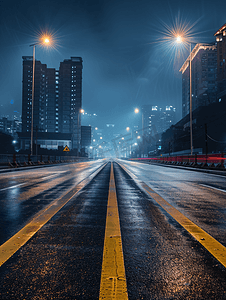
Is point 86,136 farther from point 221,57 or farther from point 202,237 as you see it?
point 202,237

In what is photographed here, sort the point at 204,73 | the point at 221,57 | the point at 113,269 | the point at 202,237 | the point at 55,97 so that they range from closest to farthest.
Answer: the point at 113,269 < the point at 202,237 < the point at 221,57 < the point at 204,73 < the point at 55,97

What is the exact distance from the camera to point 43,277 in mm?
1999

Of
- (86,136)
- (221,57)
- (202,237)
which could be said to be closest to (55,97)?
(86,136)

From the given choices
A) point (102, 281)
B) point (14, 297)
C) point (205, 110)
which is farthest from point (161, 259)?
point (205, 110)

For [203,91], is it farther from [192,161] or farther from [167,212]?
[167,212]

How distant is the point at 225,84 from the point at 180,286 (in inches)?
3651

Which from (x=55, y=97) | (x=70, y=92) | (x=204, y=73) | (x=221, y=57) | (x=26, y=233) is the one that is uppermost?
(x=70, y=92)

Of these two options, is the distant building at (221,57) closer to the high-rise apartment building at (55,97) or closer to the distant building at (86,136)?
the distant building at (86,136)

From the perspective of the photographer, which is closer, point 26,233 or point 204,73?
point 26,233

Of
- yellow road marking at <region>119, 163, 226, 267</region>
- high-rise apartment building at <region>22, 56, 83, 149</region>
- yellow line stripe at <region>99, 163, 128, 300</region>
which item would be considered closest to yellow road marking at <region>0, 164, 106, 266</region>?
yellow line stripe at <region>99, 163, 128, 300</region>

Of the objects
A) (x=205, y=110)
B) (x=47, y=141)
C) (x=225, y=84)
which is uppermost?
(x=225, y=84)

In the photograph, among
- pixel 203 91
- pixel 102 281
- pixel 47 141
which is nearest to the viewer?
pixel 102 281

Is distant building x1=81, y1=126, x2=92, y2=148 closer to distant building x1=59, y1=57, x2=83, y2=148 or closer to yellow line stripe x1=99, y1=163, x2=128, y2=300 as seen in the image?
distant building x1=59, y1=57, x2=83, y2=148

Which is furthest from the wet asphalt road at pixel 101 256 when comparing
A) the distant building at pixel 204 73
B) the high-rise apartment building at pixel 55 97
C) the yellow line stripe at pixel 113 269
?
the high-rise apartment building at pixel 55 97
